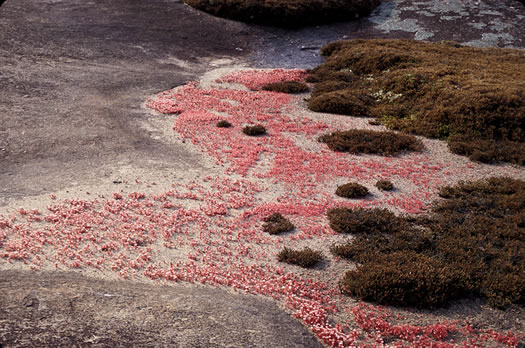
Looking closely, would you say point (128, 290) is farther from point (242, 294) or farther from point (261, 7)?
point (261, 7)

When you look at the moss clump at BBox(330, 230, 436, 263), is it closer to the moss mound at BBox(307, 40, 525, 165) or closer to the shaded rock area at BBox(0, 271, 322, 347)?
the shaded rock area at BBox(0, 271, 322, 347)

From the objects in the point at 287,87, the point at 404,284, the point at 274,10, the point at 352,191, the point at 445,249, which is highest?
the point at 274,10

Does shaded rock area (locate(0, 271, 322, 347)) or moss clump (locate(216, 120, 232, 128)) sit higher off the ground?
shaded rock area (locate(0, 271, 322, 347))

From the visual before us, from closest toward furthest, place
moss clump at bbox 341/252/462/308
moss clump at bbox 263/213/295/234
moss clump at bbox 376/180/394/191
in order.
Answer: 1. moss clump at bbox 341/252/462/308
2. moss clump at bbox 263/213/295/234
3. moss clump at bbox 376/180/394/191

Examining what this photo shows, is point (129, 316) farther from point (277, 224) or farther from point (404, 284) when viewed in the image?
point (404, 284)

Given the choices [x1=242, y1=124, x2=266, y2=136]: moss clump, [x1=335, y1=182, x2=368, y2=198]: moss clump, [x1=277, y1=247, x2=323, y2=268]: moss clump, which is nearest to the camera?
[x1=277, y1=247, x2=323, y2=268]: moss clump

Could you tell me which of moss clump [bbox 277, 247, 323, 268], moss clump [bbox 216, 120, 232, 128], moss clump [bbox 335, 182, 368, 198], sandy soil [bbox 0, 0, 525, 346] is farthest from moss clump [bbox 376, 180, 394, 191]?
moss clump [bbox 216, 120, 232, 128]

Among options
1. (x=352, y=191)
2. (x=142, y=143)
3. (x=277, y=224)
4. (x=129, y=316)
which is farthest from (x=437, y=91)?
(x=129, y=316)
